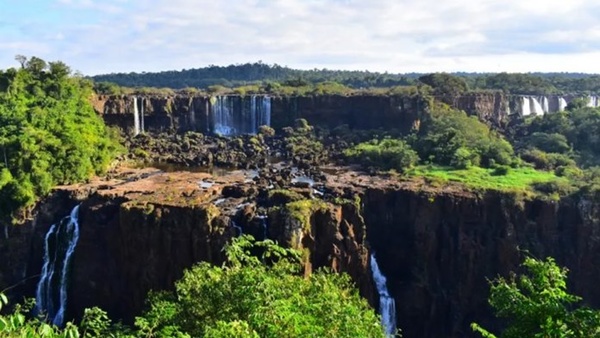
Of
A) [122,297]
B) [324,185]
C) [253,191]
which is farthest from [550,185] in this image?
[122,297]

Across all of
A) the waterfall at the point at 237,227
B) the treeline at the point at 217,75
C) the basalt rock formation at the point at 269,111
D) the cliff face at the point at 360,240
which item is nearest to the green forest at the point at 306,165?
the cliff face at the point at 360,240

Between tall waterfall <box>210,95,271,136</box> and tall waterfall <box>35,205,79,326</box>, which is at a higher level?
tall waterfall <box>210,95,271,136</box>

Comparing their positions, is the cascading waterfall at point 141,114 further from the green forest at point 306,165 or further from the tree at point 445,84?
the tree at point 445,84

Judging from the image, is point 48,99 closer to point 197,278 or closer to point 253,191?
point 253,191

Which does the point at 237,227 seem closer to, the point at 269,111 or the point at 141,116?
the point at 141,116

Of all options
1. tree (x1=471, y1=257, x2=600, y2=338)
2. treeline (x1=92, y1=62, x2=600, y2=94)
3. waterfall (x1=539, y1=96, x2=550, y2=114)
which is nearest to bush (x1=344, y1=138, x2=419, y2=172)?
tree (x1=471, y1=257, x2=600, y2=338)

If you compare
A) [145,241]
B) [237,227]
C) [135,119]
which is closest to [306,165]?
[237,227]

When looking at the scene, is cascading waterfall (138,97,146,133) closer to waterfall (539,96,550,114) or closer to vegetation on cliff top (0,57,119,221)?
vegetation on cliff top (0,57,119,221)
